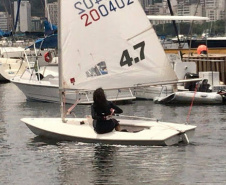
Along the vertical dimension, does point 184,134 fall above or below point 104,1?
below

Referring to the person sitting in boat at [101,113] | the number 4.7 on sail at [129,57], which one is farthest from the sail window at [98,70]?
the person sitting in boat at [101,113]

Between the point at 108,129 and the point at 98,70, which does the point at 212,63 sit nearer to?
the point at 98,70

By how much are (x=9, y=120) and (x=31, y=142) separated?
249 inches

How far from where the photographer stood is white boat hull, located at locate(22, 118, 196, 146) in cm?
2062

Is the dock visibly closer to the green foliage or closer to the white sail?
the white sail

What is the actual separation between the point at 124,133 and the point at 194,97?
12287 mm

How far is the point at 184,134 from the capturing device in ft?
68.9

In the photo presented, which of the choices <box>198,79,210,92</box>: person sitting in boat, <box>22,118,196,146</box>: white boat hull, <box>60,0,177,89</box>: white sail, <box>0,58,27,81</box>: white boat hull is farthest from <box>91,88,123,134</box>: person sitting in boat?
<box>0,58,27,81</box>: white boat hull

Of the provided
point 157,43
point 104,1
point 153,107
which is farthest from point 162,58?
point 153,107

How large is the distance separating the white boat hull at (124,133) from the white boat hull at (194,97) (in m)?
11.1

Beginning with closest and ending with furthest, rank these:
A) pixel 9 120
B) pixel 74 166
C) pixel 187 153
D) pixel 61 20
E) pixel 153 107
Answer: pixel 74 166 < pixel 187 153 < pixel 61 20 < pixel 9 120 < pixel 153 107

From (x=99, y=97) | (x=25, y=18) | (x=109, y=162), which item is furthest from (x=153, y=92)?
(x=25, y=18)

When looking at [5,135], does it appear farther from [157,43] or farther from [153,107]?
[153,107]

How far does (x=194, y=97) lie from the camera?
32781 millimetres
